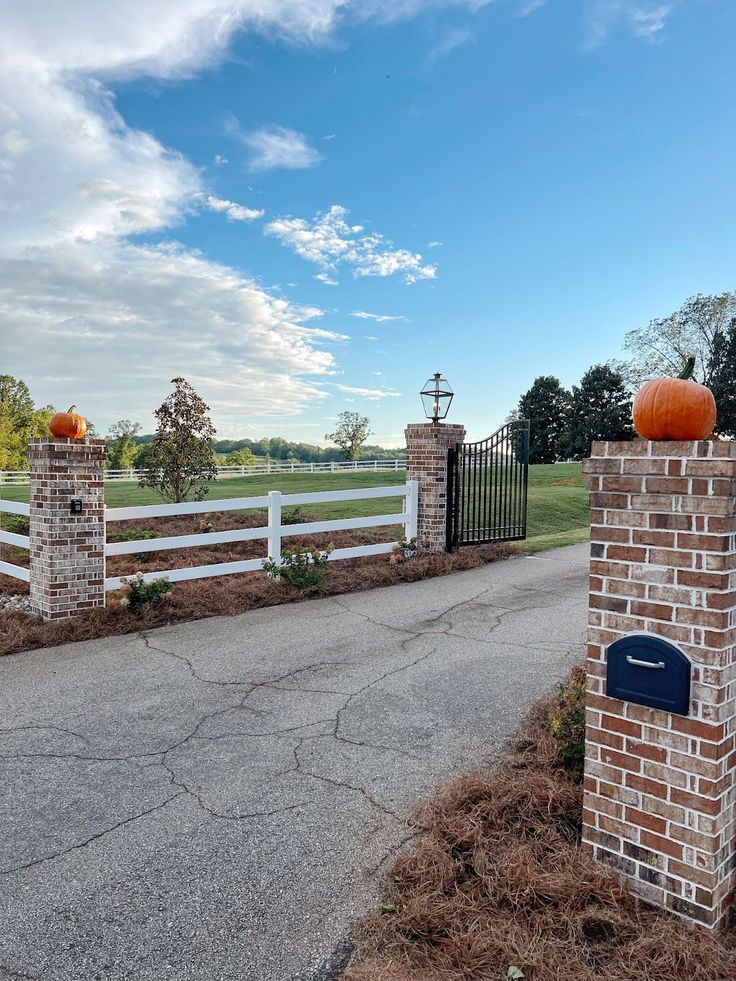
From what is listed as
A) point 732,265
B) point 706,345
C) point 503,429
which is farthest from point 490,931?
point 706,345

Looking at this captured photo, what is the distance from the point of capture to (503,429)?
32.4 feet

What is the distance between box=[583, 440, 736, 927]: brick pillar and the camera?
2066 mm

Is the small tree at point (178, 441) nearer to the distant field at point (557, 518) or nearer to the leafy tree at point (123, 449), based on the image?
the distant field at point (557, 518)

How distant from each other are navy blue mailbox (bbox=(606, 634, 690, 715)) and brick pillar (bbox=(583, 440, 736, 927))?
0.12ft

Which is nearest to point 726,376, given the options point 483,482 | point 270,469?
point 270,469

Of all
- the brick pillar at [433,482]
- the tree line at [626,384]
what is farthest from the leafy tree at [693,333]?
the brick pillar at [433,482]

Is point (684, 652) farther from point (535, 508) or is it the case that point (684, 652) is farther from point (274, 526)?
point (535, 508)

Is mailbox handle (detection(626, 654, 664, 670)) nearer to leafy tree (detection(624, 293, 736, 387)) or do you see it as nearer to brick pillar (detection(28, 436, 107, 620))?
brick pillar (detection(28, 436, 107, 620))

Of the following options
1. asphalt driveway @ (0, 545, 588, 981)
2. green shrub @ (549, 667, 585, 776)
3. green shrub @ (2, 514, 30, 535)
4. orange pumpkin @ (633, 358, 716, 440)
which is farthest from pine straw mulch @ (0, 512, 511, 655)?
orange pumpkin @ (633, 358, 716, 440)

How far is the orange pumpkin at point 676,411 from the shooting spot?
7.84 ft

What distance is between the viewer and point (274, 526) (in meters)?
7.67

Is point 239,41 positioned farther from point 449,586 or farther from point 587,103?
point 449,586

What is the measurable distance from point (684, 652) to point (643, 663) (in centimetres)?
15

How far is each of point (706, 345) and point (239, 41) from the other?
3848 centimetres
